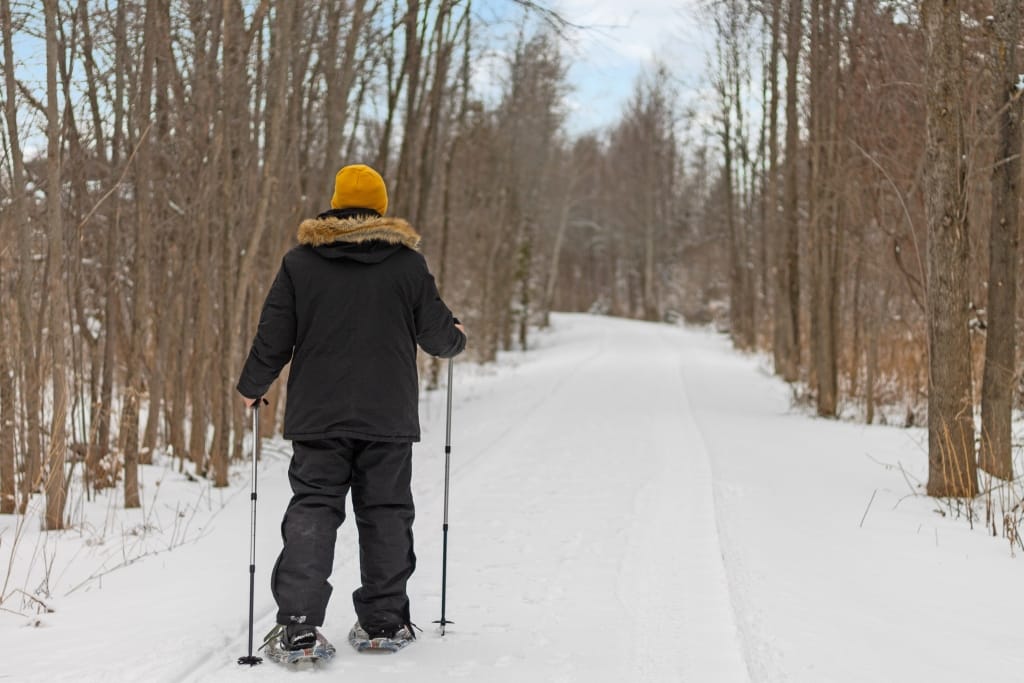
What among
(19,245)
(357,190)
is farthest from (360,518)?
(19,245)

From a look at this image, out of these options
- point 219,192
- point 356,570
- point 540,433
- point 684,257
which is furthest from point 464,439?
point 684,257

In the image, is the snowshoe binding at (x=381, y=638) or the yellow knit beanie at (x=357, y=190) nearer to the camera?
the snowshoe binding at (x=381, y=638)

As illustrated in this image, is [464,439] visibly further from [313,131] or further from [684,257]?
[684,257]

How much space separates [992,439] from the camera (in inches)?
308

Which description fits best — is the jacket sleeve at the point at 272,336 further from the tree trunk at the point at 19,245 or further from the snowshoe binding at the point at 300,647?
the tree trunk at the point at 19,245

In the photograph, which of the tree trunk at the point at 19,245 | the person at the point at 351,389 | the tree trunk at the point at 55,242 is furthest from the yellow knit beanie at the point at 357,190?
the tree trunk at the point at 19,245

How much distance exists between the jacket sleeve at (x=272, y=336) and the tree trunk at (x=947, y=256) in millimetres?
5544

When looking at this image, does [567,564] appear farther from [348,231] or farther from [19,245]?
[19,245]

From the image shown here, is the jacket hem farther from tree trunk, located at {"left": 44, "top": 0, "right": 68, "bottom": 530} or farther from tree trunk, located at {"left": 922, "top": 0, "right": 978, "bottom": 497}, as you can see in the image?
tree trunk, located at {"left": 922, "top": 0, "right": 978, "bottom": 497}

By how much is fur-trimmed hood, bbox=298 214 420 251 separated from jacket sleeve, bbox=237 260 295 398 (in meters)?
0.21

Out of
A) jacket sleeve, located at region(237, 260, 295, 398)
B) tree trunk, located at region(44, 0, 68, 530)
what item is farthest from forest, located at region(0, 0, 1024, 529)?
jacket sleeve, located at region(237, 260, 295, 398)

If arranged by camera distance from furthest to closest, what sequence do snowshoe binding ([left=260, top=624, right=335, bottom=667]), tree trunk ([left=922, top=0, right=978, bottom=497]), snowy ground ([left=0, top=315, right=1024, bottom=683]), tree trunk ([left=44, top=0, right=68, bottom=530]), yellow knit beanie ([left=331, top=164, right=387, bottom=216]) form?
tree trunk ([left=922, top=0, right=978, bottom=497]), tree trunk ([left=44, top=0, right=68, bottom=530]), yellow knit beanie ([left=331, top=164, right=387, bottom=216]), snowy ground ([left=0, top=315, right=1024, bottom=683]), snowshoe binding ([left=260, top=624, right=335, bottom=667])

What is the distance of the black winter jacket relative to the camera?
4270 millimetres

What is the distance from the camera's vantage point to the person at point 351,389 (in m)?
4.26
